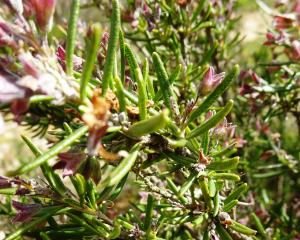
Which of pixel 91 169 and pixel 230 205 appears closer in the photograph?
pixel 91 169

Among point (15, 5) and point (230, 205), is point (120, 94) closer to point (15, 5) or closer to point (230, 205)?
point (15, 5)

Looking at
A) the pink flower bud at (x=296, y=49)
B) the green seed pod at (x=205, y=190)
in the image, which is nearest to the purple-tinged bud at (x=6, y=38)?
Result: the green seed pod at (x=205, y=190)

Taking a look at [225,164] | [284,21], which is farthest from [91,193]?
[284,21]

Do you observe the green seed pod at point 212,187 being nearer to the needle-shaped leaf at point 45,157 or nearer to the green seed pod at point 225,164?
the green seed pod at point 225,164

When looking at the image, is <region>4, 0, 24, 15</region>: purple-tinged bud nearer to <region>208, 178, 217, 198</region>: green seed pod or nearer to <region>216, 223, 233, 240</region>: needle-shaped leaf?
<region>208, 178, 217, 198</region>: green seed pod

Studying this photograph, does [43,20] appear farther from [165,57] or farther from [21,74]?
[165,57]

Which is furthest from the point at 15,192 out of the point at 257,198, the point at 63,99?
the point at 257,198
